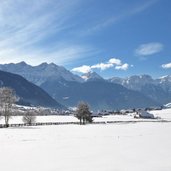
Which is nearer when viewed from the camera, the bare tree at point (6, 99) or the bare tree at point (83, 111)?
the bare tree at point (6, 99)

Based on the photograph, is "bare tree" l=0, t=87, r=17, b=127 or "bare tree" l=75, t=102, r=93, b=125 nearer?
"bare tree" l=0, t=87, r=17, b=127

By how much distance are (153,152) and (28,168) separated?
49.2 ft

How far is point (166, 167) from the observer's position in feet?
86.6

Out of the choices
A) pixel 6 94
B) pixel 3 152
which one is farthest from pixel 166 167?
pixel 6 94

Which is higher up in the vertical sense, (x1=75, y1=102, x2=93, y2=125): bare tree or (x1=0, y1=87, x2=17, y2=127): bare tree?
(x1=0, y1=87, x2=17, y2=127): bare tree

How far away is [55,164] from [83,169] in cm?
325

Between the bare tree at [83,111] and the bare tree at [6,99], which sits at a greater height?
the bare tree at [6,99]

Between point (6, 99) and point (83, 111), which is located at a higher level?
point (6, 99)

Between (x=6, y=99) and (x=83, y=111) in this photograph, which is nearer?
(x=6, y=99)

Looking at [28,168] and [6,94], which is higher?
[6,94]

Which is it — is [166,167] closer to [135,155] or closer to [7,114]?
[135,155]

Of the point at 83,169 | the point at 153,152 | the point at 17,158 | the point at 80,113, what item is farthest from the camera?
the point at 80,113

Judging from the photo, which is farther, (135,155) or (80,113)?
(80,113)

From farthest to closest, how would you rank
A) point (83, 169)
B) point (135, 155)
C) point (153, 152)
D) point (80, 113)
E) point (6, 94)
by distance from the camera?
1. point (80, 113)
2. point (6, 94)
3. point (153, 152)
4. point (135, 155)
5. point (83, 169)
